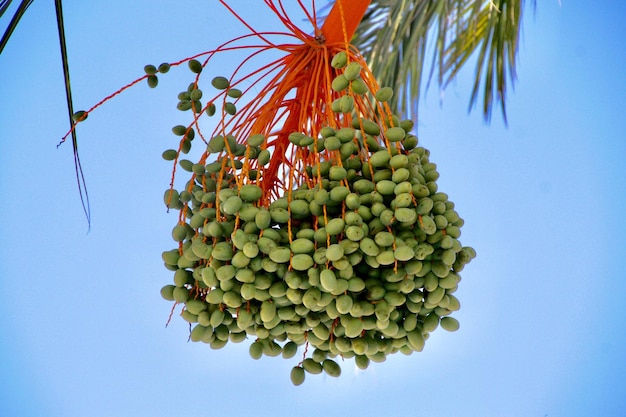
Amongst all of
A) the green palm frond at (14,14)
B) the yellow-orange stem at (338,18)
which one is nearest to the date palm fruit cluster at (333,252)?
the yellow-orange stem at (338,18)

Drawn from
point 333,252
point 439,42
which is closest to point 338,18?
point 333,252

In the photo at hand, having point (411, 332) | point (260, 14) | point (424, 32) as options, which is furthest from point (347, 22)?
point (260, 14)

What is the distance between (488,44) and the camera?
103 inches

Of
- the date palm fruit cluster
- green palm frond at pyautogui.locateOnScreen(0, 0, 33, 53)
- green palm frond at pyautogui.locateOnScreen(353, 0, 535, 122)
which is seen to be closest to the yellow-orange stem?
the date palm fruit cluster

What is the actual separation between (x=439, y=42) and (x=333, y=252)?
1858 millimetres

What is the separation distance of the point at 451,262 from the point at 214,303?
0.94ft

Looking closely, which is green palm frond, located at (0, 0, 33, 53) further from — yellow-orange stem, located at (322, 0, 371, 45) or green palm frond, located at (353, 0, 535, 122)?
green palm frond, located at (353, 0, 535, 122)

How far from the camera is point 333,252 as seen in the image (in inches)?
30.5

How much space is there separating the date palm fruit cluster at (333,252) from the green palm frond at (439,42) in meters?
1.55

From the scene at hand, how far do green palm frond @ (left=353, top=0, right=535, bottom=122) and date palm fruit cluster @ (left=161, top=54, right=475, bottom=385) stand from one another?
1552 millimetres

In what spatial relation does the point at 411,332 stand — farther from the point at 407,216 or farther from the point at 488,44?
the point at 488,44

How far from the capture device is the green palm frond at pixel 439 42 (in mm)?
2400

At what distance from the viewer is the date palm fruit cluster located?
809mm

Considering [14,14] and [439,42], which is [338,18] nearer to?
[14,14]
